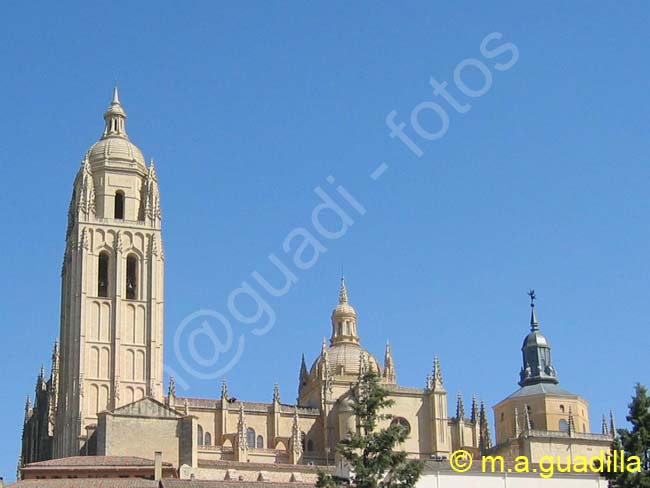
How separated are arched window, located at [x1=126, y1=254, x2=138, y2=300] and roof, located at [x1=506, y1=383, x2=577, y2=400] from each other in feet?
91.5

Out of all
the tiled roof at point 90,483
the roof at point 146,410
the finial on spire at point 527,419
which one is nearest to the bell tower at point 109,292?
the roof at point 146,410

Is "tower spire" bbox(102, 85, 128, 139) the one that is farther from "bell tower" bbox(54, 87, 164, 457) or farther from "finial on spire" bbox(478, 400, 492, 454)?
"finial on spire" bbox(478, 400, 492, 454)

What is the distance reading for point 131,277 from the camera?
295 feet

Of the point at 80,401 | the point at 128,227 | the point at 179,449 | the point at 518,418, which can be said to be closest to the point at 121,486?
the point at 179,449

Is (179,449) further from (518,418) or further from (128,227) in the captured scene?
(518,418)

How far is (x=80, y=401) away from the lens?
83.9 metres

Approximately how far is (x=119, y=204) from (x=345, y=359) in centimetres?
1973

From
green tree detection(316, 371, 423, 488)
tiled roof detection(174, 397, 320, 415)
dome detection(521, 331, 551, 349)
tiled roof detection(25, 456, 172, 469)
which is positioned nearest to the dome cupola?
dome detection(521, 331, 551, 349)

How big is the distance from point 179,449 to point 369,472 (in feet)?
104

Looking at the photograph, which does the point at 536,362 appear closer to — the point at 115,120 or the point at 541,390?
the point at 541,390

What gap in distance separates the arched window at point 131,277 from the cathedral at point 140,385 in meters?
0.06

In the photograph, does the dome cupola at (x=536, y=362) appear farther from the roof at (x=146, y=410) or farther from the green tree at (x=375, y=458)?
the green tree at (x=375, y=458)

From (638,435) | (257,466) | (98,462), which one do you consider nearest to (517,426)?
(257,466)

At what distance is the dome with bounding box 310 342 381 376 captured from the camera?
98688 mm
